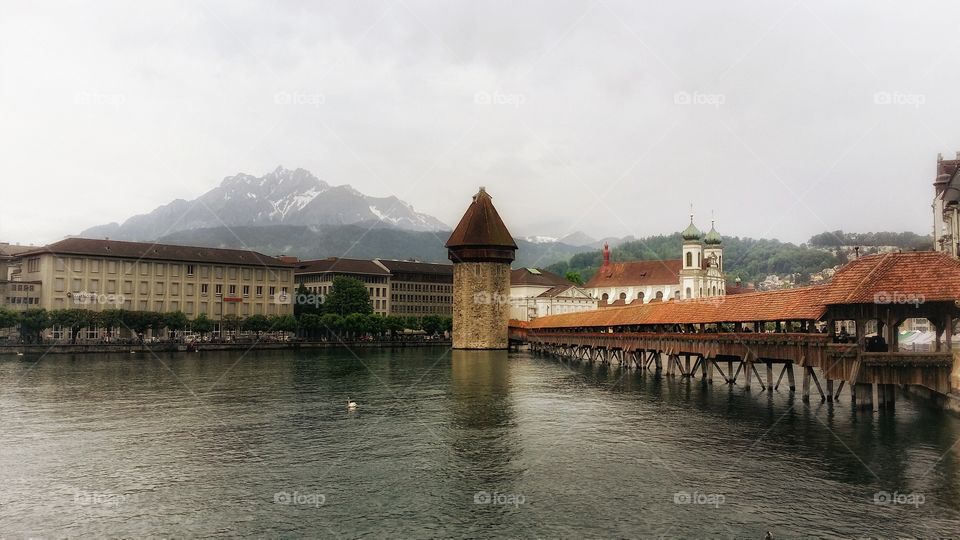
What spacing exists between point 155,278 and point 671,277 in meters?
77.9

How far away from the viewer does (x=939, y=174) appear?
68000 mm

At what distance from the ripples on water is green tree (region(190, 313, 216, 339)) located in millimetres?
63573

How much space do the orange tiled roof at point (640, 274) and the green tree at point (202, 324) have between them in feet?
215

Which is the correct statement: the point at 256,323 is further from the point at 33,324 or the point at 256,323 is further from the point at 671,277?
the point at 671,277

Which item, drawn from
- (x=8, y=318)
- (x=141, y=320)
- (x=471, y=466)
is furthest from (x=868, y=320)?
(x=141, y=320)

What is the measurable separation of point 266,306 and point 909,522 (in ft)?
360

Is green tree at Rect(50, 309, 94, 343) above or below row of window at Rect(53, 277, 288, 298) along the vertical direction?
below

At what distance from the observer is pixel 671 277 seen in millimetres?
127812

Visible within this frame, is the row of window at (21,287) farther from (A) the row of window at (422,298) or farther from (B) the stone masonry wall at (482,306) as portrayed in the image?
(A) the row of window at (422,298)

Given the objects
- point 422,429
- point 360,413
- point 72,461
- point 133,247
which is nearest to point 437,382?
point 360,413

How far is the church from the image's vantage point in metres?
122

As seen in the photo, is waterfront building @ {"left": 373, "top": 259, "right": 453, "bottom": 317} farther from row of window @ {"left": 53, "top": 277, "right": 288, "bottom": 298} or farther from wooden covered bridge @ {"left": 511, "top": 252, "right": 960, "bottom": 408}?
wooden covered bridge @ {"left": 511, "top": 252, "right": 960, "bottom": 408}

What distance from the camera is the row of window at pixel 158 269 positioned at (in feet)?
325

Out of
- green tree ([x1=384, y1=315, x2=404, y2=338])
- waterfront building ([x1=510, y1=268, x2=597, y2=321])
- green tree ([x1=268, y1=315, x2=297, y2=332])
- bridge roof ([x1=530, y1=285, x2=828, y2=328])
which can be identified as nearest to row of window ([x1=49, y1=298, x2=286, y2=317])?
green tree ([x1=268, y1=315, x2=297, y2=332])
